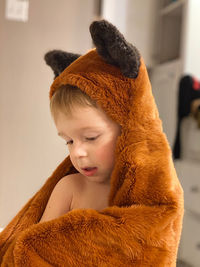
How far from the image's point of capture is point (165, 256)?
53 cm

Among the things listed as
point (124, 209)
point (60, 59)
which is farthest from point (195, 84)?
point (124, 209)

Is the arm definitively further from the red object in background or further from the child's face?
the red object in background

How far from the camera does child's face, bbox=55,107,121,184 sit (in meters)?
0.58

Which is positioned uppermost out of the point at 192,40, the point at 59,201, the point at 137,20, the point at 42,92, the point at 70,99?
the point at 137,20

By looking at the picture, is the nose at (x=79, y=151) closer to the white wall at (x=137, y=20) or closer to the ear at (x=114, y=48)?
the ear at (x=114, y=48)

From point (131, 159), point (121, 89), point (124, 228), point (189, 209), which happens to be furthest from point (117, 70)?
point (189, 209)

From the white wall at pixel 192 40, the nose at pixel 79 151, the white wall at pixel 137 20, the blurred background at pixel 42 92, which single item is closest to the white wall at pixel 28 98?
the blurred background at pixel 42 92

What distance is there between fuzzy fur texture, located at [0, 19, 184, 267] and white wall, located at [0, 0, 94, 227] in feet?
4.36

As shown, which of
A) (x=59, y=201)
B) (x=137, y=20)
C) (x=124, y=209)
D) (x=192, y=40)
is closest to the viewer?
(x=124, y=209)

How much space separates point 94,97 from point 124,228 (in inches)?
9.2

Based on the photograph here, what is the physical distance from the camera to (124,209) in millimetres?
519

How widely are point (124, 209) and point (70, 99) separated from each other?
0.22m

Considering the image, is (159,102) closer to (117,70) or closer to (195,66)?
(195,66)

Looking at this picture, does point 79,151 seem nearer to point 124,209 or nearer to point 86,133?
point 86,133
